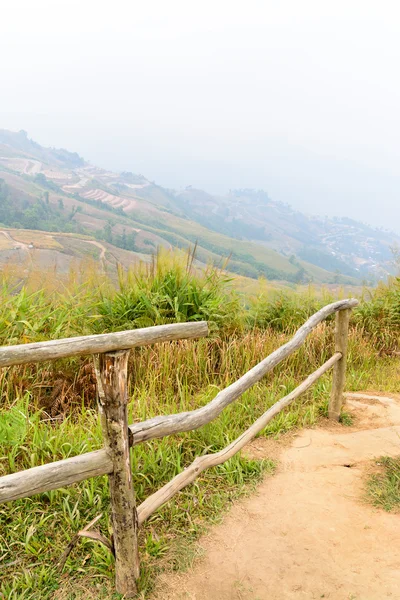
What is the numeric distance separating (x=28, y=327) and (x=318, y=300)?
4083mm

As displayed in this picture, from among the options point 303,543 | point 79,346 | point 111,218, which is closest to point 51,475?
point 79,346

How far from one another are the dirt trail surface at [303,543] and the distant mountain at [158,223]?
2571 millimetres

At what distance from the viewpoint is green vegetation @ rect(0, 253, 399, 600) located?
2072mm

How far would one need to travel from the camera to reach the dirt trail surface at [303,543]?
1944 mm

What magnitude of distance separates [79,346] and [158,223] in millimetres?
112481

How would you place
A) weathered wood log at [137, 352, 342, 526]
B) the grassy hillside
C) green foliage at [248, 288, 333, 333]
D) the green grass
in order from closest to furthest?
weathered wood log at [137, 352, 342, 526] → the green grass → green foliage at [248, 288, 333, 333] → the grassy hillside

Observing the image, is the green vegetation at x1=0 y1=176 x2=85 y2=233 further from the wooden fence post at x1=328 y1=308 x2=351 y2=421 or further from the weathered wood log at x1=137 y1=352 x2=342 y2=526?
the weathered wood log at x1=137 y1=352 x2=342 y2=526

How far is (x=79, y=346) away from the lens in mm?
1520

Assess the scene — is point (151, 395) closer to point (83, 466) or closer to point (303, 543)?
point (303, 543)

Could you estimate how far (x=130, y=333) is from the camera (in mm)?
1629

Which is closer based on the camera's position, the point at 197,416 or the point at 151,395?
the point at 197,416

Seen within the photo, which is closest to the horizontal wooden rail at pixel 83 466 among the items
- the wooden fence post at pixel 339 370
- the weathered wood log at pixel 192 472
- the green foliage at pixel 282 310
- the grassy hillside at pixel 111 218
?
→ the weathered wood log at pixel 192 472

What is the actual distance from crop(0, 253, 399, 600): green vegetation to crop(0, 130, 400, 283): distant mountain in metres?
0.78

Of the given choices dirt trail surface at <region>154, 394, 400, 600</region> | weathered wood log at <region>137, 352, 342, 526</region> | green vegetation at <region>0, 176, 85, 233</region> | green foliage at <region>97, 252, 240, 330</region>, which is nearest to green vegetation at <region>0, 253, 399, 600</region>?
green foliage at <region>97, 252, 240, 330</region>
